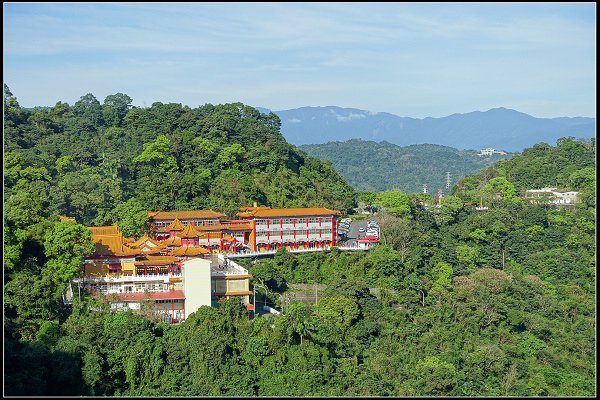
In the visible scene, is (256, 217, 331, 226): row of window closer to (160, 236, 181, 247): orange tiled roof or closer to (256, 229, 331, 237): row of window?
(256, 229, 331, 237): row of window

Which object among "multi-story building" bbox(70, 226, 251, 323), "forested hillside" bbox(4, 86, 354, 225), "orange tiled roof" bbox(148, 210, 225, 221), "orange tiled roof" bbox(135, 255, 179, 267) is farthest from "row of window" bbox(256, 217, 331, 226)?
"orange tiled roof" bbox(135, 255, 179, 267)

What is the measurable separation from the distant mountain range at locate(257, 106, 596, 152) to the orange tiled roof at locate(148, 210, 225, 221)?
118260mm

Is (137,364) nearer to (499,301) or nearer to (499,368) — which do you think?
(499,368)

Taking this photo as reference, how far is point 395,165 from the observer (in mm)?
71062

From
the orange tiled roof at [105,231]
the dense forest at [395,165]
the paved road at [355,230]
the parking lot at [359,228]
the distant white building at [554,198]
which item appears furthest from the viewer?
the dense forest at [395,165]

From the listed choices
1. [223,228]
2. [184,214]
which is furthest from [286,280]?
[184,214]

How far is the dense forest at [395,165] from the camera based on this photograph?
6631 cm

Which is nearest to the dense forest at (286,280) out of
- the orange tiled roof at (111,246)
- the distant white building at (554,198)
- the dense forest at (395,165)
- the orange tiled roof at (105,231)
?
the distant white building at (554,198)

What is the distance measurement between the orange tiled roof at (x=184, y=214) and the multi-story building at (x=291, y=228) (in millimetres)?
764

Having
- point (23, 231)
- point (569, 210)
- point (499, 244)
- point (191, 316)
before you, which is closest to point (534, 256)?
point (499, 244)

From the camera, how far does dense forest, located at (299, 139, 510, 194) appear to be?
218 feet

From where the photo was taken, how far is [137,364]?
14031 mm

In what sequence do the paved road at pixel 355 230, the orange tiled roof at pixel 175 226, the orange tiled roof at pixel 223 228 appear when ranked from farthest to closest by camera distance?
the paved road at pixel 355 230 < the orange tiled roof at pixel 223 228 < the orange tiled roof at pixel 175 226

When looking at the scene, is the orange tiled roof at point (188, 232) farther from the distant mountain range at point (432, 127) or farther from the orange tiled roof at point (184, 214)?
the distant mountain range at point (432, 127)
